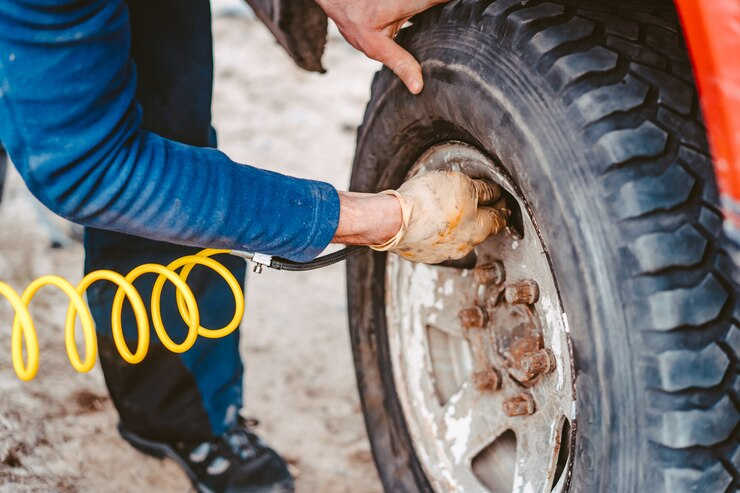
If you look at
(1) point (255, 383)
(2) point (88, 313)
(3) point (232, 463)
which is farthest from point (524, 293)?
(1) point (255, 383)

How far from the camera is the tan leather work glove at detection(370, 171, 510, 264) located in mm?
1253

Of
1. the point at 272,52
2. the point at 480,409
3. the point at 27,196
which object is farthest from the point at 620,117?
the point at 272,52

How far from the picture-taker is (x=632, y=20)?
3.52 feet

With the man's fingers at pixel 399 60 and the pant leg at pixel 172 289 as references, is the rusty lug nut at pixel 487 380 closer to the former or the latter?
the man's fingers at pixel 399 60

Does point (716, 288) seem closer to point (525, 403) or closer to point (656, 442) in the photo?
point (656, 442)

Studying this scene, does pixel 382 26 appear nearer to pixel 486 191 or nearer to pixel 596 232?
pixel 486 191

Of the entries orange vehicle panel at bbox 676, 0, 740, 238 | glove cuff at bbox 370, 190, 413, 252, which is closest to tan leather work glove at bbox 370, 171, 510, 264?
glove cuff at bbox 370, 190, 413, 252

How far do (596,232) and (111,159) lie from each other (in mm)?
659

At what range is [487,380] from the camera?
4.50ft

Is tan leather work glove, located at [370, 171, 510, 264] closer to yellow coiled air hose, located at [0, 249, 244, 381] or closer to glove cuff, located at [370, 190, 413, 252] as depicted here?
glove cuff, located at [370, 190, 413, 252]

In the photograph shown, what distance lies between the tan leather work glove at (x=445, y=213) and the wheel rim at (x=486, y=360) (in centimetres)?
3

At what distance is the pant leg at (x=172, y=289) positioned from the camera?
63.0 inches

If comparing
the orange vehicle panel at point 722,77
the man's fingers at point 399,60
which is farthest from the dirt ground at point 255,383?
the orange vehicle panel at point 722,77

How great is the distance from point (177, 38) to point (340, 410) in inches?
43.4
